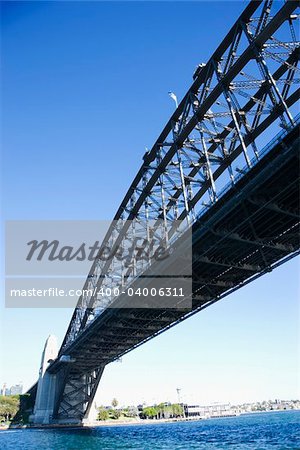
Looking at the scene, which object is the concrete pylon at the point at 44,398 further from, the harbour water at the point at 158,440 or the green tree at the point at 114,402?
the green tree at the point at 114,402

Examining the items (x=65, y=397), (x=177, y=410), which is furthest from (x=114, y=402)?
(x=65, y=397)

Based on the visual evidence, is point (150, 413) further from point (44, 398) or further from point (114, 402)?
point (44, 398)

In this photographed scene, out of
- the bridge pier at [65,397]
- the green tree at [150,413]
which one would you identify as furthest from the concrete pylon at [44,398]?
the green tree at [150,413]

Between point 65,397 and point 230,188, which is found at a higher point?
point 230,188

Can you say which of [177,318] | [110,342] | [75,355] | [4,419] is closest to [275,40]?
[177,318]

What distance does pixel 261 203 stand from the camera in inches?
865

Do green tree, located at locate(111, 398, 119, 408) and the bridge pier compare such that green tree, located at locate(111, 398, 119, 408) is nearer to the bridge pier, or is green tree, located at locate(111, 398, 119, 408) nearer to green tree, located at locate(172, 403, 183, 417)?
green tree, located at locate(172, 403, 183, 417)

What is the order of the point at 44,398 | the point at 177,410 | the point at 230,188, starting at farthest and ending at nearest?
the point at 177,410 < the point at 44,398 < the point at 230,188

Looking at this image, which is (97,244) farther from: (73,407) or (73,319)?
(73,407)

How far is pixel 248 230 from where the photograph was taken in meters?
25.5

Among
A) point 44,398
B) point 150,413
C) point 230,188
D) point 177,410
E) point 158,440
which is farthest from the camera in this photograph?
point 177,410

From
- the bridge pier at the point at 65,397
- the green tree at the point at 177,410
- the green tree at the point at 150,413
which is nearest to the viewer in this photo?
the bridge pier at the point at 65,397

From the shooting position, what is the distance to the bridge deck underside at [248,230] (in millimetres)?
20047

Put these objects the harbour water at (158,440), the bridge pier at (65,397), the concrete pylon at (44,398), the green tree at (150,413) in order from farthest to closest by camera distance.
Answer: the green tree at (150,413)
the concrete pylon at (44,398)
the bridge pier at (65,397)
the harbour water at (158,440)
